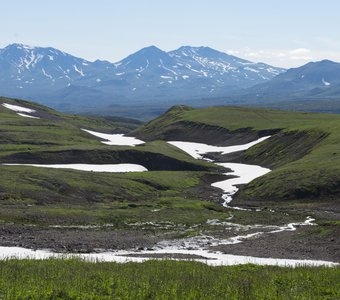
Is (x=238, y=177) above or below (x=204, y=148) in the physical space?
below

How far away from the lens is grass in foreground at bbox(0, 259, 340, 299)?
21688 millimetres

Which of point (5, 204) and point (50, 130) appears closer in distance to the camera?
point (5, 204)

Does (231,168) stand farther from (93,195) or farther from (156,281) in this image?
(156,281)

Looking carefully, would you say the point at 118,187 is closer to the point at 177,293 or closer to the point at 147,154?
the point at 147,154

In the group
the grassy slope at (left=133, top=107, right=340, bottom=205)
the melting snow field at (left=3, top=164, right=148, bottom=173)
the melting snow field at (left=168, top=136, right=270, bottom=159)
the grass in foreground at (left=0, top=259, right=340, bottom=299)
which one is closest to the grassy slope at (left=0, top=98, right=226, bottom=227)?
the melting snow field at (left=3, top=164, right=148, bottom=173)

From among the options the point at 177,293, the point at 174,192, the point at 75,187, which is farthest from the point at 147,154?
the point at 177,293

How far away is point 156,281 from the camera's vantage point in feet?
83.7

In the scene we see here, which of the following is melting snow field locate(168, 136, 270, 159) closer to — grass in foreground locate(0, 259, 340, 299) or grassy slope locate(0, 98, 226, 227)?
grassy slope locate(0, 98, 226, 227)

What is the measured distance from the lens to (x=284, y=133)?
157250 millimetres

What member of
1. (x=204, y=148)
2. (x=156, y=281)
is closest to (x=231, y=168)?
(x=204, y=148)

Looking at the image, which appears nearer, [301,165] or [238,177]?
[301,165]

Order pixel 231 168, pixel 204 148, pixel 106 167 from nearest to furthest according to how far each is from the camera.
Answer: pixel 106 167
pixel 231 168
pixel 204 148

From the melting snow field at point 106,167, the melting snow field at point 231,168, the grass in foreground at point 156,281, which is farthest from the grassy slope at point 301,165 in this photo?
the grass in foreground at point 156,281

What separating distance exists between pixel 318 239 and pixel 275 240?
4330mm
